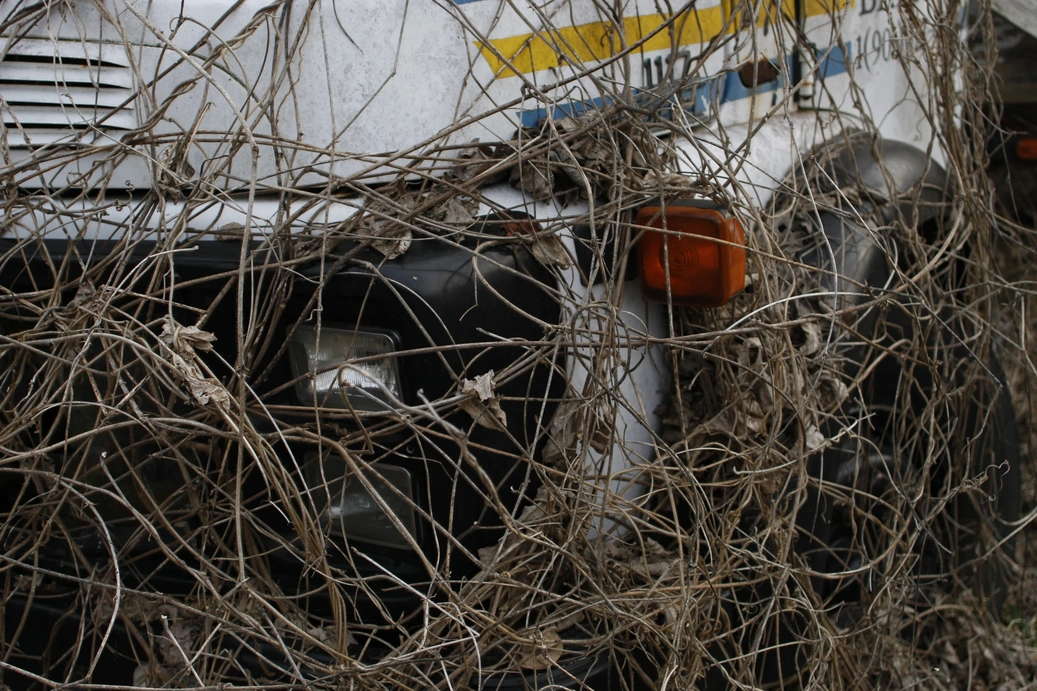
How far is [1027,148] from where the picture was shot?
2.82 metres

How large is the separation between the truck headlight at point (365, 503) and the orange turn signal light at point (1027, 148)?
2.41 m

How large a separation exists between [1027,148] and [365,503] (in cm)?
246

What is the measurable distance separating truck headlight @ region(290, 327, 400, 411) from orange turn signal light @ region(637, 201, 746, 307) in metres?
0.42

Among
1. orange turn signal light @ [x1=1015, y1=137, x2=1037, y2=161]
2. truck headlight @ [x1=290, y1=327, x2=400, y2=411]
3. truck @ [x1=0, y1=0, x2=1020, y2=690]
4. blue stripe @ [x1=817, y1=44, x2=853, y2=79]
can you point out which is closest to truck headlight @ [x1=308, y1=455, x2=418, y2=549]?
truck @ [x1=0, y1=0, x2=1020, y2=690]

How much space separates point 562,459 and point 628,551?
0.23 m

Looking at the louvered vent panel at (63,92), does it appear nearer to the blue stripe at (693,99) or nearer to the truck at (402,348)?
the truck at (402,348)

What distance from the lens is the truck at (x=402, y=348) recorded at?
1.27 meters

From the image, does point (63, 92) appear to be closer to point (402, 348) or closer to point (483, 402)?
point (402, 348)

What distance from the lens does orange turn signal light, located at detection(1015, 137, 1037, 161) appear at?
279cm

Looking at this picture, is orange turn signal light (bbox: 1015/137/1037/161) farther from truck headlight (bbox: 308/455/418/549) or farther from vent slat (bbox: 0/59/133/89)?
vent slat (bbox: 0/59/133/89)

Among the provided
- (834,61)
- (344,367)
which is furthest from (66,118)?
(834,61)

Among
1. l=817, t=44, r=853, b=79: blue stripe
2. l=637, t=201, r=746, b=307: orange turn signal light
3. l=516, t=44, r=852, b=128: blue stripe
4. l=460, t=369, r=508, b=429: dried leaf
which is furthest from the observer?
l=817, t=44, r=853, b=79: blue stripe

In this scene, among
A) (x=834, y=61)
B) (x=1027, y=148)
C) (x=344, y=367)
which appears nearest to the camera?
(x=344, y=367)

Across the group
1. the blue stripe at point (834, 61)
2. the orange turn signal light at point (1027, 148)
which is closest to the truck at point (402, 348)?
the blue stripe at point (834, 61)
